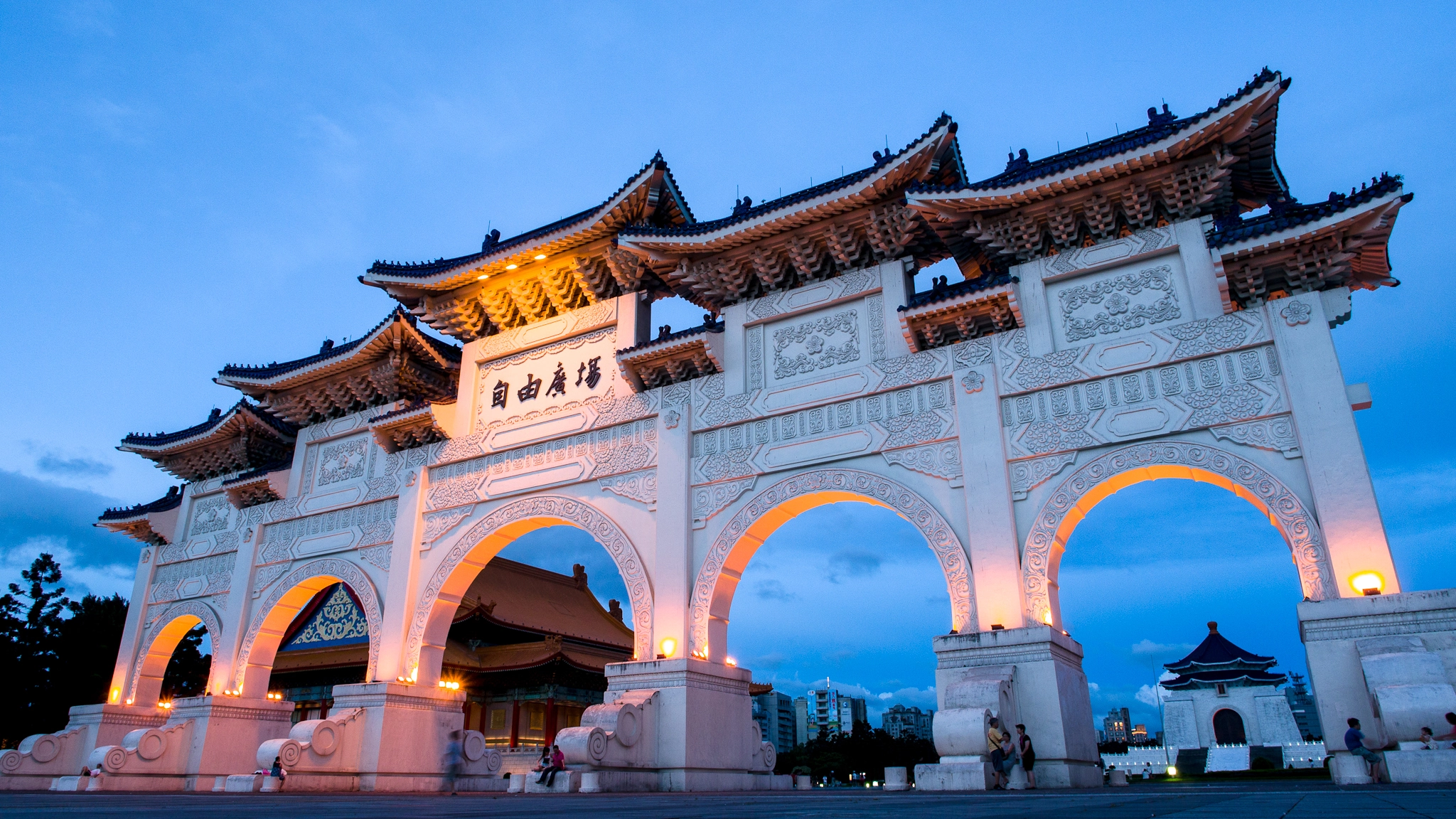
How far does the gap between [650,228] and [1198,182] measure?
6.00m

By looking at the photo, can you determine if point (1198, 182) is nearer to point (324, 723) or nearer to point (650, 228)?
point (650, 228)

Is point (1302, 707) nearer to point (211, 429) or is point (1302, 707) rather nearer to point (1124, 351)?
point (1124, 351)

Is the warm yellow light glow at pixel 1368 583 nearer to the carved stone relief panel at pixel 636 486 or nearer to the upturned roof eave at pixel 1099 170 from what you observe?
the upturned roof eave at pixel 1099 170

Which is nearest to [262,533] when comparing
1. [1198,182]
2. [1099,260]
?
[1099,260]

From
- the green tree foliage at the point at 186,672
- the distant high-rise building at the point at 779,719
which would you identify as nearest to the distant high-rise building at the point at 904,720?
the distant high-rise building at the point at 779,719

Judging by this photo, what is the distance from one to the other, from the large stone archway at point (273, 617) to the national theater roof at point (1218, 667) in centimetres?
2172

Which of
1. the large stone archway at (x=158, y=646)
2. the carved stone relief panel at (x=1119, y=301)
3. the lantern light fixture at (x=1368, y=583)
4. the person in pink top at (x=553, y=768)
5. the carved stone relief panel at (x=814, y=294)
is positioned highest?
the carved stone relief panel at (x=814, y=294)

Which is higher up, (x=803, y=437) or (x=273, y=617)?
(x=803, y=437)

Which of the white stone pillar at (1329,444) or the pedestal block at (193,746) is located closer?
the white stone pillar at (1329,444)

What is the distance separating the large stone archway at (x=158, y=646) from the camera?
14.7 meters

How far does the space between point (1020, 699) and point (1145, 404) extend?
3031mm

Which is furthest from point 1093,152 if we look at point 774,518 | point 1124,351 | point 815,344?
point 774,518

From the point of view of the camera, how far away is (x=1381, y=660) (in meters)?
6.75

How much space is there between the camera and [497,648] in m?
16.9
